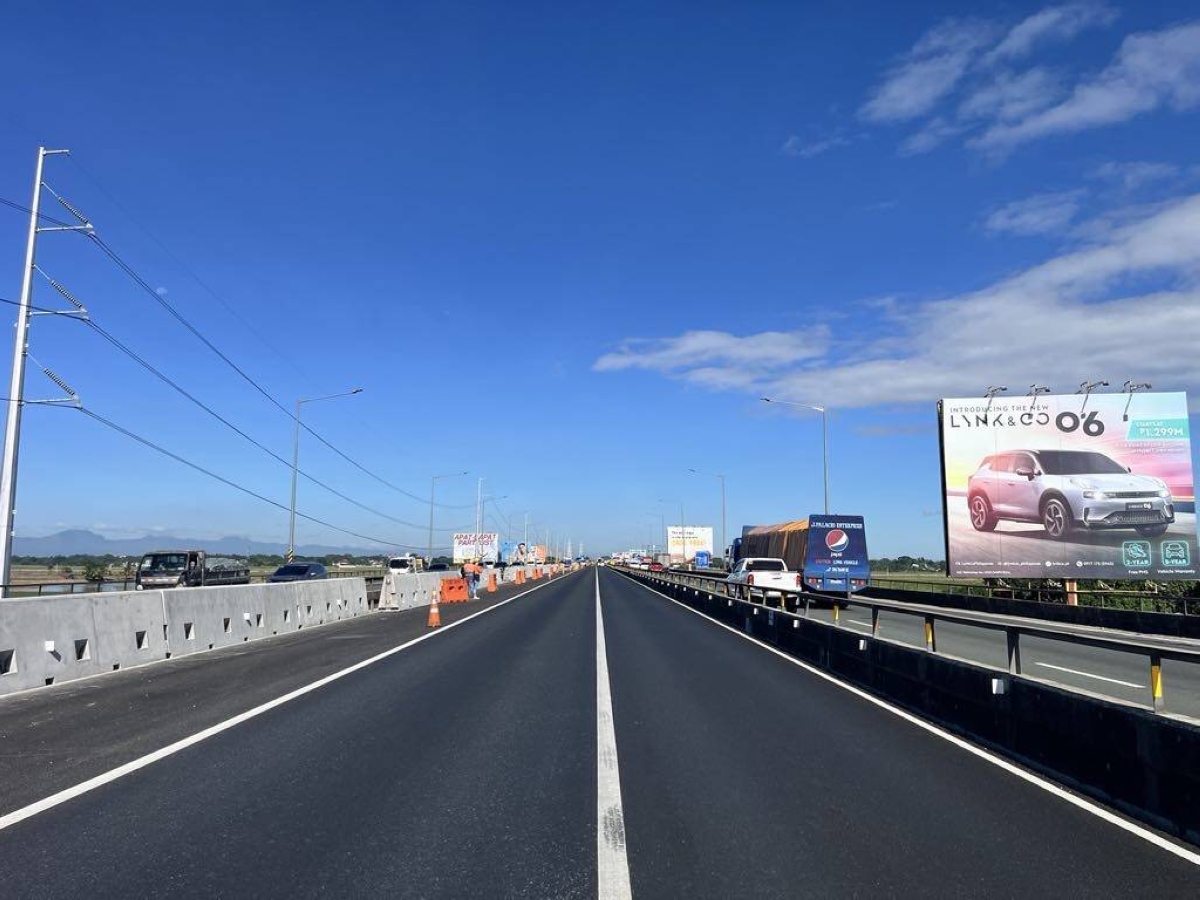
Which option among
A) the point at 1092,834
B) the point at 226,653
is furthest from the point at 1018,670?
the point at 226,653

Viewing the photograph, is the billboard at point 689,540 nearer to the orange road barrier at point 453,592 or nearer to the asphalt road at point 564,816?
the orange road barrier at point 453,592

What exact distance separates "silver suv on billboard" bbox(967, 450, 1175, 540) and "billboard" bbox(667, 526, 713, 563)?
8406 centimetres

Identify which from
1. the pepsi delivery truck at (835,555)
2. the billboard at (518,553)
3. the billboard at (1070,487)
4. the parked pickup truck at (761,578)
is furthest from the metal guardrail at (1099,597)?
the billboard at (518,553)

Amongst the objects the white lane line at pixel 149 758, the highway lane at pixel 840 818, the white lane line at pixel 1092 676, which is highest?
the white lane line at pixel 1092 676

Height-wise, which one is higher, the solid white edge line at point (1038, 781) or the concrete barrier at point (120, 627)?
the concrete barrier at point (120, 627)

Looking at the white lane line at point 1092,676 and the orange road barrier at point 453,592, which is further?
the orange road barrier at point 453,592

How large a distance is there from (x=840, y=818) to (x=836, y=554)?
31976mm

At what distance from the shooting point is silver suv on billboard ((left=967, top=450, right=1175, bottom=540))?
3534 centimetres

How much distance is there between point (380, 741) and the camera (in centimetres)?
936

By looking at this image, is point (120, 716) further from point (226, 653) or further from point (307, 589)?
point (307, 589)

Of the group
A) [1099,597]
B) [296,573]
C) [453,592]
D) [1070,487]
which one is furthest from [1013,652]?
[453,592]

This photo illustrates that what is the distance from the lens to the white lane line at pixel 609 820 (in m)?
5.37

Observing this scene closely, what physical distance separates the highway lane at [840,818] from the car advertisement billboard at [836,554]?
26.4 meters

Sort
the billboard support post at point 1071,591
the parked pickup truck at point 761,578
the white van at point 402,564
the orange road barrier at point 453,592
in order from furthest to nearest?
the white van at point 402,564 → the orange road barrier at point 453,592 → the parked pickup truck at point 761,578 → the billboard support post at point 1071,591
